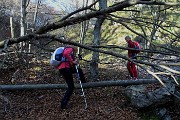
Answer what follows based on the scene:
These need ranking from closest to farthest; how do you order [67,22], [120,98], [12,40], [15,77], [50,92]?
[67,22] → [12,40] → [120,98] → [50,92] → [15,77]

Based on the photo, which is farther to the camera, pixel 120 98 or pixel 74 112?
pixel 120 98

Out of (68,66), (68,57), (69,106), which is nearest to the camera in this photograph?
(68,57)

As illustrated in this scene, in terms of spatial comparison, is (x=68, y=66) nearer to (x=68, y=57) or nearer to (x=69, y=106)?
(x=68, y=57)

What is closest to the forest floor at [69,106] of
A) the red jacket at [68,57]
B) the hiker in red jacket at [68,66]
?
the hiker in red jacket at [68,66]

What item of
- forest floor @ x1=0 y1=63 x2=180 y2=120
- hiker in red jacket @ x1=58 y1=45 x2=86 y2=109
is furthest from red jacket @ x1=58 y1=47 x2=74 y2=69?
forest floor @ x1=0 y1=63 x2=180 y2=120

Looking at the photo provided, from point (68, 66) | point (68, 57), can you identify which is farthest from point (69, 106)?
point (68, 57)

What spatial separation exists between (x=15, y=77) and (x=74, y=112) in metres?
4.14

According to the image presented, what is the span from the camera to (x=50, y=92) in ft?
36.3

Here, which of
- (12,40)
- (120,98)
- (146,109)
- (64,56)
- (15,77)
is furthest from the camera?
(15,77)

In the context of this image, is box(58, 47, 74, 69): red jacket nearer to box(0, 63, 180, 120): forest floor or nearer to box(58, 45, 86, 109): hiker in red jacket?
box(58, 45, 86, 109): hiker in red jacket

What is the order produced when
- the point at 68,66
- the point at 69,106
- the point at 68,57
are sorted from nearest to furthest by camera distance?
1. the point at 68,57
2. the point at 68,66
3. the point at 69,106

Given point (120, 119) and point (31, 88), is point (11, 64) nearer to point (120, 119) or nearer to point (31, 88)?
point (31, 88)

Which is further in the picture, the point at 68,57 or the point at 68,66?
the point at 68,66

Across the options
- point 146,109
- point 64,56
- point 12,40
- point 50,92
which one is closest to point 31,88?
point 50,92
